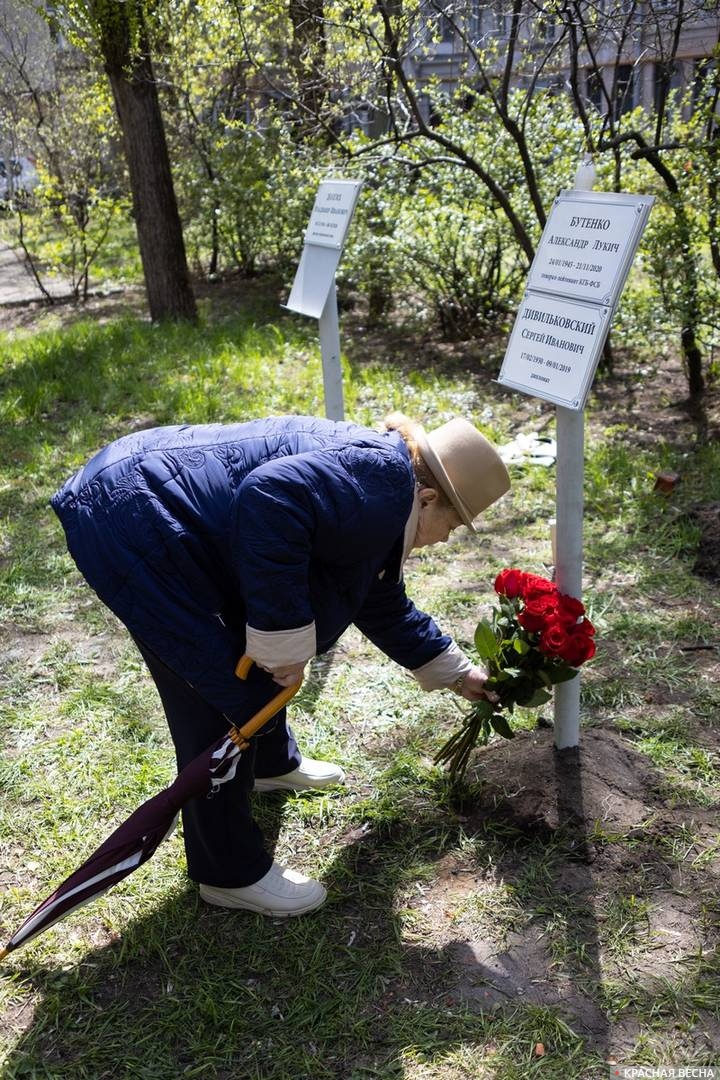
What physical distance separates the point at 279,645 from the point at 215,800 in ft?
1.65

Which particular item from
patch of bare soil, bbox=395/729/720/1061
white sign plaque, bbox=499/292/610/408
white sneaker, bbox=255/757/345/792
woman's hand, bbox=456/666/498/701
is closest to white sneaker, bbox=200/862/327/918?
patch of bare soil, bbox=395/729/720/1061

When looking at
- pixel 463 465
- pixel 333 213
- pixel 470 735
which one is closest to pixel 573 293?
pixel 463 465

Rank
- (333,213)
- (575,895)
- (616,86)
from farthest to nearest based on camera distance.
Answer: (616,86) < (333,213) < (575,895)

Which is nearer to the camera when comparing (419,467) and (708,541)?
(419,467)

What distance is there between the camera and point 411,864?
8.52 ft

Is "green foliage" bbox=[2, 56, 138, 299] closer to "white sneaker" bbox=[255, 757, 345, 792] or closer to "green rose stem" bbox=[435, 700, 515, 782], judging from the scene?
"white sneaker" bbox=[255, 757, 345, 792]

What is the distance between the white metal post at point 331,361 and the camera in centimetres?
384

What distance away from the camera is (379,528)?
6.63 ft

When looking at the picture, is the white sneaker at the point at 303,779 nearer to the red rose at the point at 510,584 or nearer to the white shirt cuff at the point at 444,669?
the white shirt cuff at the point at 444,669

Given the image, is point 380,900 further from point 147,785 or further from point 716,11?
point 716,11

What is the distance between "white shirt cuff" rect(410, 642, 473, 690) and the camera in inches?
104

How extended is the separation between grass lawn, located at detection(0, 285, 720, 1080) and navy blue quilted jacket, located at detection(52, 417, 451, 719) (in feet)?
2.35

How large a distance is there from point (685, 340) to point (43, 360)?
4917mm

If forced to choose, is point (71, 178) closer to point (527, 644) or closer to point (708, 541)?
point (708, 541)
